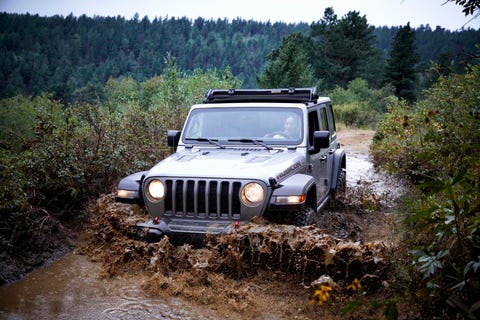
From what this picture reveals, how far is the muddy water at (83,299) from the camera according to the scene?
4062 mm

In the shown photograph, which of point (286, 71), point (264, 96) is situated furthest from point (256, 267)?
point (286, 71)

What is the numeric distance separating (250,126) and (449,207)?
111 inches

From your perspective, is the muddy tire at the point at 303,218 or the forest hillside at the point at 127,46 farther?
the forest hillside at the point at 127,46

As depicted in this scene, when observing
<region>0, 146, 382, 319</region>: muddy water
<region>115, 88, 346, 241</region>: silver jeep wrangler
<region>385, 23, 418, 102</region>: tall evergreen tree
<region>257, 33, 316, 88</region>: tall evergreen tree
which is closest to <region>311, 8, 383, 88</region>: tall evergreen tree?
<region>385, 23, 418, 102</region>: tall evergreen tree

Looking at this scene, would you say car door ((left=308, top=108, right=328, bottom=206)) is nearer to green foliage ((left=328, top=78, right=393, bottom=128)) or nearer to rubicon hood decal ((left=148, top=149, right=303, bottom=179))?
rubicon hood decal ((left=148, top=149, right=303, bottom=179))

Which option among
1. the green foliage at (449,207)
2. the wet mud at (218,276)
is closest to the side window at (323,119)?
the green foliage at (449,207)

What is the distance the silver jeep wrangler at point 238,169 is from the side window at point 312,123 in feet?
0.05

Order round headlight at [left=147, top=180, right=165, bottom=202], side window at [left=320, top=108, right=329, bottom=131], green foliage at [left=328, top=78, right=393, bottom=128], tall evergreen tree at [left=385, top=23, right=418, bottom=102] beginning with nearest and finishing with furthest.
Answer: round headlight at [left=147, top=180, right=165, bottom=202] < side window at [left=320, top=108, right=329, bottom=131] < green foliage at [left=328, top=78, right=393, bottom=128] < tall evergreen tree at [left=385, top=23, right=418, bottom=102]

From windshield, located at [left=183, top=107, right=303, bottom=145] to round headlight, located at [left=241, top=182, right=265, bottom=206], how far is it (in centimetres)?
126

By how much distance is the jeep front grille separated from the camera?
472 cm

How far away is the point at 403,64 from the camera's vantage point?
49000 mm

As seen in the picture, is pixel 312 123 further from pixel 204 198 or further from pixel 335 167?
pixel 204 198

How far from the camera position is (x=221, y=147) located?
5.84m

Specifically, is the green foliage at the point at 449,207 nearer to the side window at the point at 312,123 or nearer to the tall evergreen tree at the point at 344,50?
the side window at the point at 312,123
